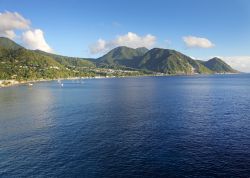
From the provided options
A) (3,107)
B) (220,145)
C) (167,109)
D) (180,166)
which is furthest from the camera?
(3,107)

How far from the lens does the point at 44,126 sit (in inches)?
4510

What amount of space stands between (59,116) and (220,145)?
80421mm

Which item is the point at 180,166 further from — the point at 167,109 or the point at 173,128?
the point at 167,109

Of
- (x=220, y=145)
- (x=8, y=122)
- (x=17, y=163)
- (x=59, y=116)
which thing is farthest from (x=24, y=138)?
(x=220, y=145)

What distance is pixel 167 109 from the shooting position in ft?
506

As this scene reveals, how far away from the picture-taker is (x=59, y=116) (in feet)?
448

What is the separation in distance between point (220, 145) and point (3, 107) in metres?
132

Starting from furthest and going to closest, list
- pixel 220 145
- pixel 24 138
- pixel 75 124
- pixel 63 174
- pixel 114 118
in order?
pixel 114 118
pixel 75 124
pixel 24 138
pixel 220 145
pixel 63 174

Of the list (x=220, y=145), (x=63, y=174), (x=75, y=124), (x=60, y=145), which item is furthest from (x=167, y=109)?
(x=63, y=174)

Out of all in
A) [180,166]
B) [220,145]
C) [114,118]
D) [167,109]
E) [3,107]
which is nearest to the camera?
[180,166]

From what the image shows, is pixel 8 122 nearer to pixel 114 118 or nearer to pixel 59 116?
pixel 59 116

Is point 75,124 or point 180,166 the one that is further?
point 75,124

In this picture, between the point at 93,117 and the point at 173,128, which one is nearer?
the point at 173,128

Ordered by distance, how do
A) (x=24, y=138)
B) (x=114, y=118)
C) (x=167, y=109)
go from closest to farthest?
(x=24, y=138) < (x=114, y=118) < (x=167, y=109)
